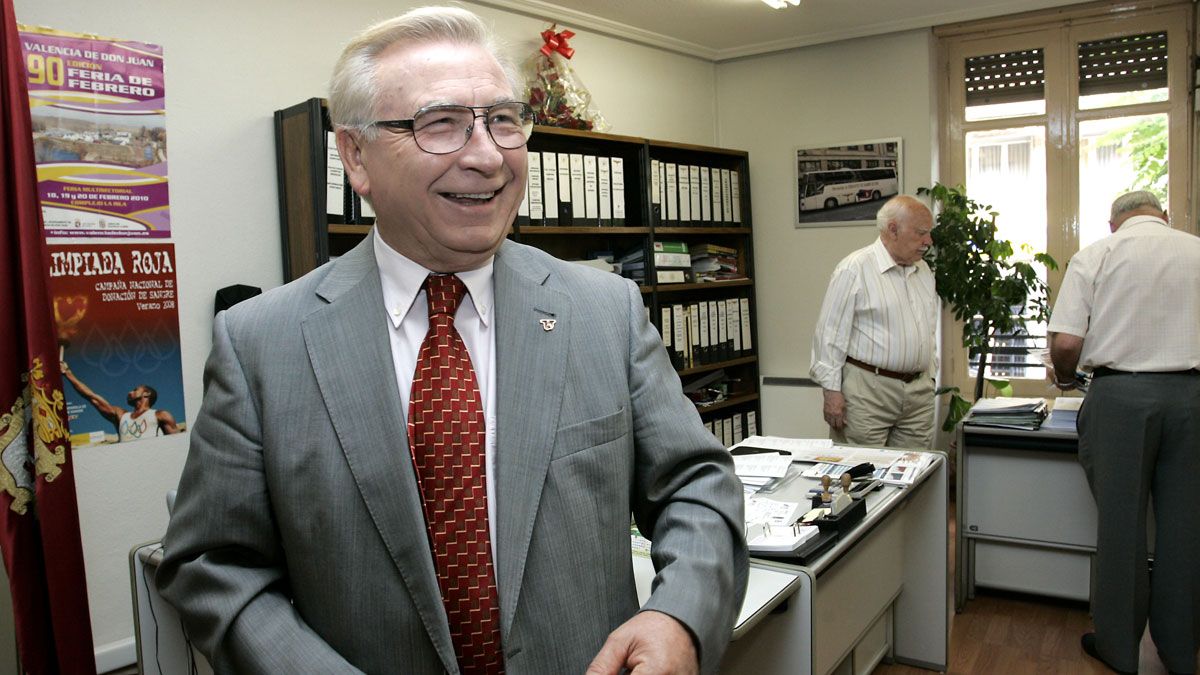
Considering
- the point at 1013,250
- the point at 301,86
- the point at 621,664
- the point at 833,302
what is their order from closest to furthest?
the point at 621,664
the point at 301,86
the point at 833,302
the point at 1013,250

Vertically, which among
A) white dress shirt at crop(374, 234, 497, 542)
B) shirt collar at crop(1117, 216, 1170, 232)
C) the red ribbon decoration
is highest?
the red ribbon decoration

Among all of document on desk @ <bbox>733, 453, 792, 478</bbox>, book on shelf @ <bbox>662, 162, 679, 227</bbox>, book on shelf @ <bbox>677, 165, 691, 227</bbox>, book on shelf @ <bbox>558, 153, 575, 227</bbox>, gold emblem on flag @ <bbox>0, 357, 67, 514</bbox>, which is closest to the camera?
gold emblem on flag @ <bbox>0, 357, 67, 514</bbox>

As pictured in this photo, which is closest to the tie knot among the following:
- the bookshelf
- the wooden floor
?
the bookshelf

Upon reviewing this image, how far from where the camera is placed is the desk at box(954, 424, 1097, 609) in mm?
3338

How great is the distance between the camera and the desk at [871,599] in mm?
1841

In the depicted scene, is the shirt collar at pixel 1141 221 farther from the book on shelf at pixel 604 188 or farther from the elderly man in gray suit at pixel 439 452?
the elderly man in gray suit at pixel 439 452

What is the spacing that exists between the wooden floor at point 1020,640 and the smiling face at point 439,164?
258 cm

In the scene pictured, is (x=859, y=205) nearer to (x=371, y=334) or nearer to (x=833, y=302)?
(x=833, y=302)

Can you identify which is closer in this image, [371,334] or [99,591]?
[371,334]

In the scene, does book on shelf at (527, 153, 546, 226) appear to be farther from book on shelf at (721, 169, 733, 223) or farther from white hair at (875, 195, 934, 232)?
book on shelf at (721, 169, 733, 223)

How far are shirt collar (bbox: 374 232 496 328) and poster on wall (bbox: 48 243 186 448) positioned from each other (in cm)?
197

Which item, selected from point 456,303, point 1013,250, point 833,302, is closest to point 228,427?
point 456,303

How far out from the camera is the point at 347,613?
0.94 metres

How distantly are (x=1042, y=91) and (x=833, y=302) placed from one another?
7.24ft
